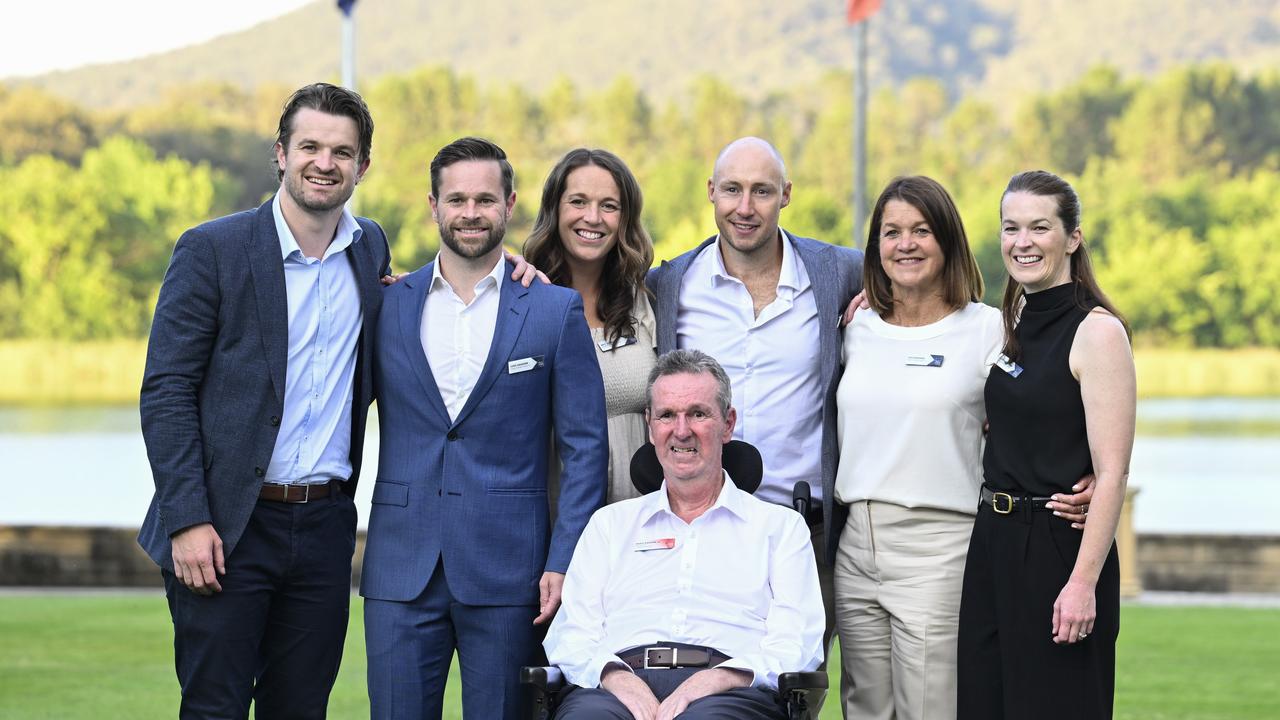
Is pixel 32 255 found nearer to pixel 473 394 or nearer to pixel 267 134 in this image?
pixel 267 134

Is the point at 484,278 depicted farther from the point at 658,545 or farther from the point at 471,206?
the point at 658,545

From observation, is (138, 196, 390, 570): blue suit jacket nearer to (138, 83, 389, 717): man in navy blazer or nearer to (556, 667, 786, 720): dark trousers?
(138, 83, 389, 717): man in navy blazer

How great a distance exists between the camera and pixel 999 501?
11.5 ft

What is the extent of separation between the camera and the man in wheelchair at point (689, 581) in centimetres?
349

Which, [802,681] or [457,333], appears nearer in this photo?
[802,681]

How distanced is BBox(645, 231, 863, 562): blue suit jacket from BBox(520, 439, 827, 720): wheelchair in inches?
6.0

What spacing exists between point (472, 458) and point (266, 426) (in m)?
0.51

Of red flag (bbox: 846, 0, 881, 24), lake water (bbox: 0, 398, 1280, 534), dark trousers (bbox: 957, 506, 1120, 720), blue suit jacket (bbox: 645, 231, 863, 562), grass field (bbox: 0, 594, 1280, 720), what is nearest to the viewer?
dark trousers (bbox: 957, 506, 1120, 720)

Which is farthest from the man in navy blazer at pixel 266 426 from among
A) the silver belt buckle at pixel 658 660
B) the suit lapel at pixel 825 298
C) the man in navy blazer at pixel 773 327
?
the suit lapel at pixel 825 298

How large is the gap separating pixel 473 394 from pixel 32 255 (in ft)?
72.6

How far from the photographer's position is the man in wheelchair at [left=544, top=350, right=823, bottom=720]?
349 cm

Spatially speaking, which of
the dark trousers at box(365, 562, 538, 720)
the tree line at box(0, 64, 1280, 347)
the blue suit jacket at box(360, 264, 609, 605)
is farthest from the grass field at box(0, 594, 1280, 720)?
the tree line at box(0, 64, 1280, 347)

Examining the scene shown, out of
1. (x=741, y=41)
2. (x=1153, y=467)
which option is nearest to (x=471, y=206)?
(x=1153, y=467)

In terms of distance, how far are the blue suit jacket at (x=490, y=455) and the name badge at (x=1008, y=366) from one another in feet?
3.33
